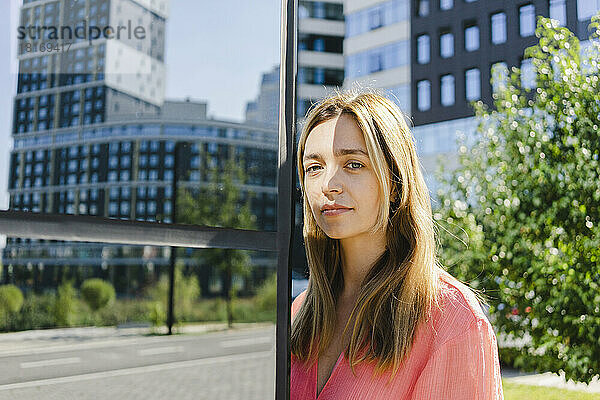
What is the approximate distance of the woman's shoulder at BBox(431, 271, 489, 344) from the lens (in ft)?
1.80

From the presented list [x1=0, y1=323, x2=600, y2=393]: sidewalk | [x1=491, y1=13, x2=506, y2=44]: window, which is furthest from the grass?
[x1=0, y1=323, x2=600, y2=393]: sidewalk

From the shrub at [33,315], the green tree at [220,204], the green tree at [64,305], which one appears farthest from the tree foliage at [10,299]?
the green tree at [220,204]

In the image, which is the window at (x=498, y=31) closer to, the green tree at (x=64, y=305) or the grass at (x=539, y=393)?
the grass at (x=539, y=393)

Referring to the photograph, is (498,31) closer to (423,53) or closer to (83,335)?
(423,53)

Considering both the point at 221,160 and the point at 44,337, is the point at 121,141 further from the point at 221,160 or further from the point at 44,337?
the point at 44,337

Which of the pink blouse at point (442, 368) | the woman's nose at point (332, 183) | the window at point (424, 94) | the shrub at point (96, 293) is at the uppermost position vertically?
the window at point (424, 94)

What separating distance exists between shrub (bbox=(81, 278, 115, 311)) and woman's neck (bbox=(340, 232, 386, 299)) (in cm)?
1092

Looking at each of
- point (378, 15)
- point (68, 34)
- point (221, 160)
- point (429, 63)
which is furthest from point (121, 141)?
point (378, 15)

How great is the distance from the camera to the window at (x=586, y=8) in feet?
6.41

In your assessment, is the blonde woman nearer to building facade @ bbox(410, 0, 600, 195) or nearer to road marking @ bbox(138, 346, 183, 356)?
building facade @ bbox(410, 0, 600, 195)

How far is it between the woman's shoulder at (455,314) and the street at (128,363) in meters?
6.80

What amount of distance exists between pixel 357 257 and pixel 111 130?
21.5ft

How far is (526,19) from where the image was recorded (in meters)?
2.72

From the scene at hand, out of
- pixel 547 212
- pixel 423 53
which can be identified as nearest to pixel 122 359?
pixel 423 53
